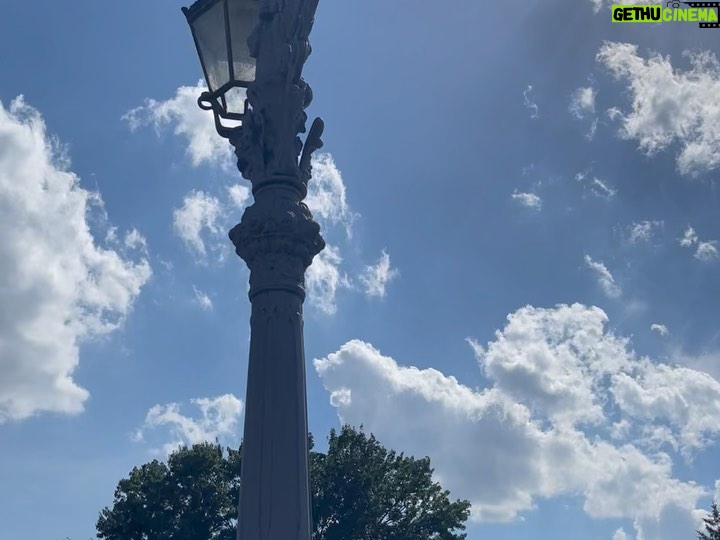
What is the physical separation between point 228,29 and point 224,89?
1.74 ft

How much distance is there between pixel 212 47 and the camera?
755 centimetres

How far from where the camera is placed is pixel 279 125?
6891 millimetres

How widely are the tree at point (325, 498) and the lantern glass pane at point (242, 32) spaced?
3330 cm

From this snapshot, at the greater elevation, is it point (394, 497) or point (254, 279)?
point (394, 497)

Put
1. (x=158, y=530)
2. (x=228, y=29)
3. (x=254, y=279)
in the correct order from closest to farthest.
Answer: (x=254, y=279), (x=228, y=29), (x=158, y=530)

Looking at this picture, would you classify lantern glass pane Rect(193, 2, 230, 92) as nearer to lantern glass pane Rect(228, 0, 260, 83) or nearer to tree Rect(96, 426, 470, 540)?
lantern glass pane Rect(228, 0, 260, 83)

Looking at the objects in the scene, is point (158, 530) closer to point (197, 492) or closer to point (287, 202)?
point (197, 492)

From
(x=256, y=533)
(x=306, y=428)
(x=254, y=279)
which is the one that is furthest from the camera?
(x=254, y=279)

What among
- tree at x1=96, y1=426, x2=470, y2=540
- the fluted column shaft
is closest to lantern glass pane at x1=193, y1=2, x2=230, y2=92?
the fluted column shaft

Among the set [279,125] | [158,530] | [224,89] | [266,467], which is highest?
[158,530]

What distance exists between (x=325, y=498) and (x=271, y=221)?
114 ft

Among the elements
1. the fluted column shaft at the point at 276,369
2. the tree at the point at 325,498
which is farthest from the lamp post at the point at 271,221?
the tree at the point at 325,498

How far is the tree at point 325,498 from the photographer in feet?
127

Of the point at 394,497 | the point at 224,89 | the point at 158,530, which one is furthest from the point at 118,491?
the point at 224,89
